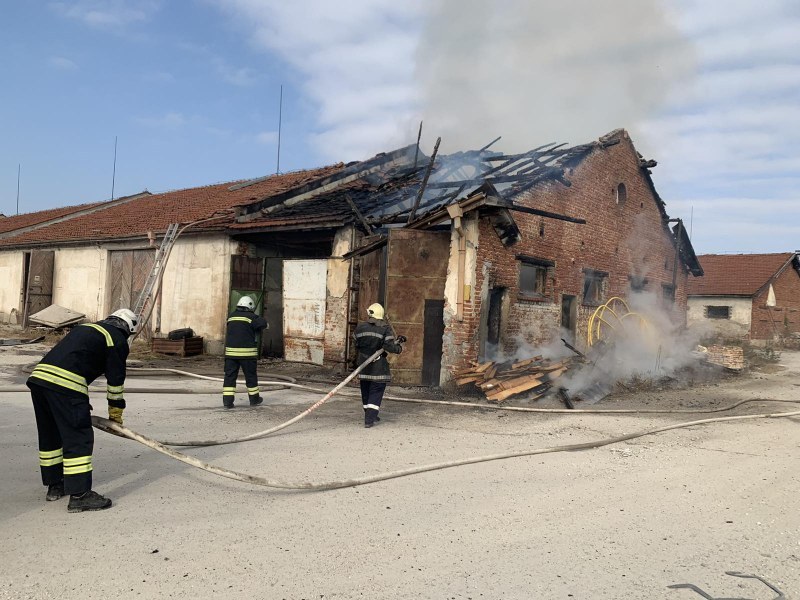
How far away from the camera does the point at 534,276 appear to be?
12.6 meters

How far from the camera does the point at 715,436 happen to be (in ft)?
22.9

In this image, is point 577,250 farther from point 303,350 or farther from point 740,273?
point 740,273

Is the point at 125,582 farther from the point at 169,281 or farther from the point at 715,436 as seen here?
the point at 169,281

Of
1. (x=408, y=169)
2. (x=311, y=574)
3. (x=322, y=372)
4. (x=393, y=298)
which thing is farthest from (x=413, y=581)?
(x=408, y=169)

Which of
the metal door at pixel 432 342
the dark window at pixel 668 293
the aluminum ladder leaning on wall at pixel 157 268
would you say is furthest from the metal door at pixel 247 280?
the dark window at pixel 668 293

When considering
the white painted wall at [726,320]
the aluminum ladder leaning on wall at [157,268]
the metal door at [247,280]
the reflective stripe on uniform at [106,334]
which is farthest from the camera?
the white painted wall at [726,320]

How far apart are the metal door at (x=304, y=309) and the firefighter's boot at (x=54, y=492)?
333 inches

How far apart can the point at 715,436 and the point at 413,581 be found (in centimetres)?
542

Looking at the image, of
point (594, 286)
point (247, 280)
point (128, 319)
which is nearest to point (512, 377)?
point (594, 286)

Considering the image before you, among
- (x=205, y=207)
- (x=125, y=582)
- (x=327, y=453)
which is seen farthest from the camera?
(x=205, y=207)

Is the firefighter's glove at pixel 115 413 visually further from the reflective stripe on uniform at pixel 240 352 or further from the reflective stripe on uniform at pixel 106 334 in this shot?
the reflective stripe on uniform at pixel 240 352

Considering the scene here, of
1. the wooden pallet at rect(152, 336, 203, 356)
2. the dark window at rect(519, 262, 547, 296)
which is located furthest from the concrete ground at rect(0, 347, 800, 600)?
the wooden pallet at rect(152, 336, 203, 356)

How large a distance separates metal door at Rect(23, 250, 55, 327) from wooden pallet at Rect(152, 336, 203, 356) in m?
7.06

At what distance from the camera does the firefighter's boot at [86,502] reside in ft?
13.0
